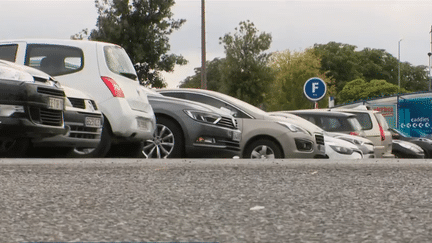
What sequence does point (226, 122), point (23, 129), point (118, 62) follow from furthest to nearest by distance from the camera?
1. point (226, 122)
2. point (118, 62)
3. point (23, 129)

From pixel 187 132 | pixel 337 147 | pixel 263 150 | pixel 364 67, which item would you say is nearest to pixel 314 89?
pixel 337 147

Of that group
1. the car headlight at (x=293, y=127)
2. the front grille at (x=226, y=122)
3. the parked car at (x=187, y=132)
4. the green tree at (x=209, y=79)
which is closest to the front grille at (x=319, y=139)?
the car headlight at (x=293, y=127)

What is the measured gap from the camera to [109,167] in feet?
22.2

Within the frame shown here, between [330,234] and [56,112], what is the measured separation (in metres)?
5.56

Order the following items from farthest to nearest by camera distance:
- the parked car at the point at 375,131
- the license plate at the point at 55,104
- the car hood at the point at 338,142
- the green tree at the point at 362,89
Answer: the green tree at the point at 362,89
the parked car at the point at 375,131
the car hood at the point at 338,142
the license plate at the point at 55,104

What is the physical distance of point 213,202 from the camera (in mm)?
4586

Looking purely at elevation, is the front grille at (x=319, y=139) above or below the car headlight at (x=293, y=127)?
below

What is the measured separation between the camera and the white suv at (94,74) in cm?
949

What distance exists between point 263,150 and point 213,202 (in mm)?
6951

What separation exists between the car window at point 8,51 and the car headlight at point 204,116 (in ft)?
8.50

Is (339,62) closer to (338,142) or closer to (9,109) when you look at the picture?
(338,142)

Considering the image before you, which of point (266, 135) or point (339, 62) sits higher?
point (339, 62)

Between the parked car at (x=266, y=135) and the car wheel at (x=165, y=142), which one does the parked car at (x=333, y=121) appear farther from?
the car wheel at (x=165, y=142)

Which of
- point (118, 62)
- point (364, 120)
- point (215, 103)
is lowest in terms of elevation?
point (364, 120)
